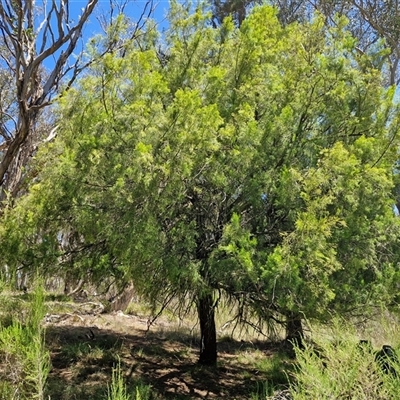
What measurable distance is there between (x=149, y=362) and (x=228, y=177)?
361cm

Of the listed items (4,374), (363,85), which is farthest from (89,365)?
(363,85)

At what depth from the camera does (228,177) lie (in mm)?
5254

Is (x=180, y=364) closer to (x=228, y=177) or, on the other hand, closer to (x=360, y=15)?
(x=228, y=177)

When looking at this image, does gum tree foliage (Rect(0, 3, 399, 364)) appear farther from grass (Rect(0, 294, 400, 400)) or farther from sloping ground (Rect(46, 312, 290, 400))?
sloping ground (Rect(46, 312, 290, 400))

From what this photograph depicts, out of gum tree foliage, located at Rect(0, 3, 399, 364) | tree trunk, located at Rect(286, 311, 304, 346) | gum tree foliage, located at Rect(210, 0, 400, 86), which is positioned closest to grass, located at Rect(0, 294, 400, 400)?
tree trunk, located at Rect(286, 311, 304, 346)

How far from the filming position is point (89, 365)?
6582mm

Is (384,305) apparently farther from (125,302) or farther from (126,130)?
(125,302)

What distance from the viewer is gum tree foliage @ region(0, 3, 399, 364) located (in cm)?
455

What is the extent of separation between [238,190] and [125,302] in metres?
6.69

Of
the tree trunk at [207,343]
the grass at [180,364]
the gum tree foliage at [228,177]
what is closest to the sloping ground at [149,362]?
the grass at [180,364]

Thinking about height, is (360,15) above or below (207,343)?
above

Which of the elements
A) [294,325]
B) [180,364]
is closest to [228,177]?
[294,325]

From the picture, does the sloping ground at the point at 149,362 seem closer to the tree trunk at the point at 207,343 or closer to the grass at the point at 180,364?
the grass at the point at 180,364

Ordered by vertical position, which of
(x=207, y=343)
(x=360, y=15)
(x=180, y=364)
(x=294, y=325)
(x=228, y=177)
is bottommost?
(x=180, y=364)
